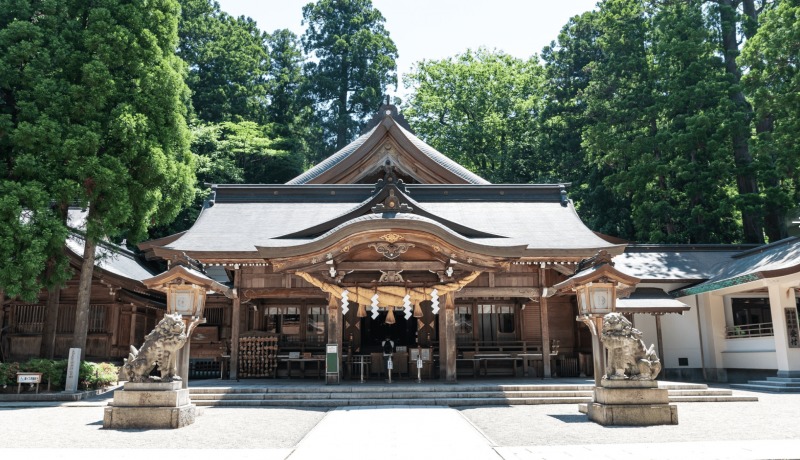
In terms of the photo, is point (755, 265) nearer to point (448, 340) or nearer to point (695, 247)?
point (695, 247)

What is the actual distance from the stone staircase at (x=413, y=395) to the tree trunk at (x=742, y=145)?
13.0 m

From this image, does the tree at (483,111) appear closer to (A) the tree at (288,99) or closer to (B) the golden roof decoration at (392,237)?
(A) the tree at (288,99)

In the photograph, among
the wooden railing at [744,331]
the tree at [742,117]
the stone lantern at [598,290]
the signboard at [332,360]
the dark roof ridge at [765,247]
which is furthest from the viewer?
the tree at [742,117]

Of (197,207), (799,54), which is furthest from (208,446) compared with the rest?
(197,207)

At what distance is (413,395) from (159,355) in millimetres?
5084

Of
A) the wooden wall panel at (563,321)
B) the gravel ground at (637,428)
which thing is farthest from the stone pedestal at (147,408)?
the wooden wall panel at (563,321)

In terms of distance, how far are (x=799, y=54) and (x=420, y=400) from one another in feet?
56.6

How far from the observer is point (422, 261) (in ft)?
42.0

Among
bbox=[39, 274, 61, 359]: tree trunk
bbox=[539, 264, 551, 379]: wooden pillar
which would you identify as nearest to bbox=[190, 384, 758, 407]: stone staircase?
bbox=[539, 264, 551, 379]: wooden pillar

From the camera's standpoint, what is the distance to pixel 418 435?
24.7 ft

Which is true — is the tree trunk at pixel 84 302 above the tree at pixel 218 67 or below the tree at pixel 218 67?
below

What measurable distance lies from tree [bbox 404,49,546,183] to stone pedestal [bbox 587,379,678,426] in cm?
2543

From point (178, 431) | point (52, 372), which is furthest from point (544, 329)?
point (52, 372)

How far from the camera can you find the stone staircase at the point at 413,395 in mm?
11219
